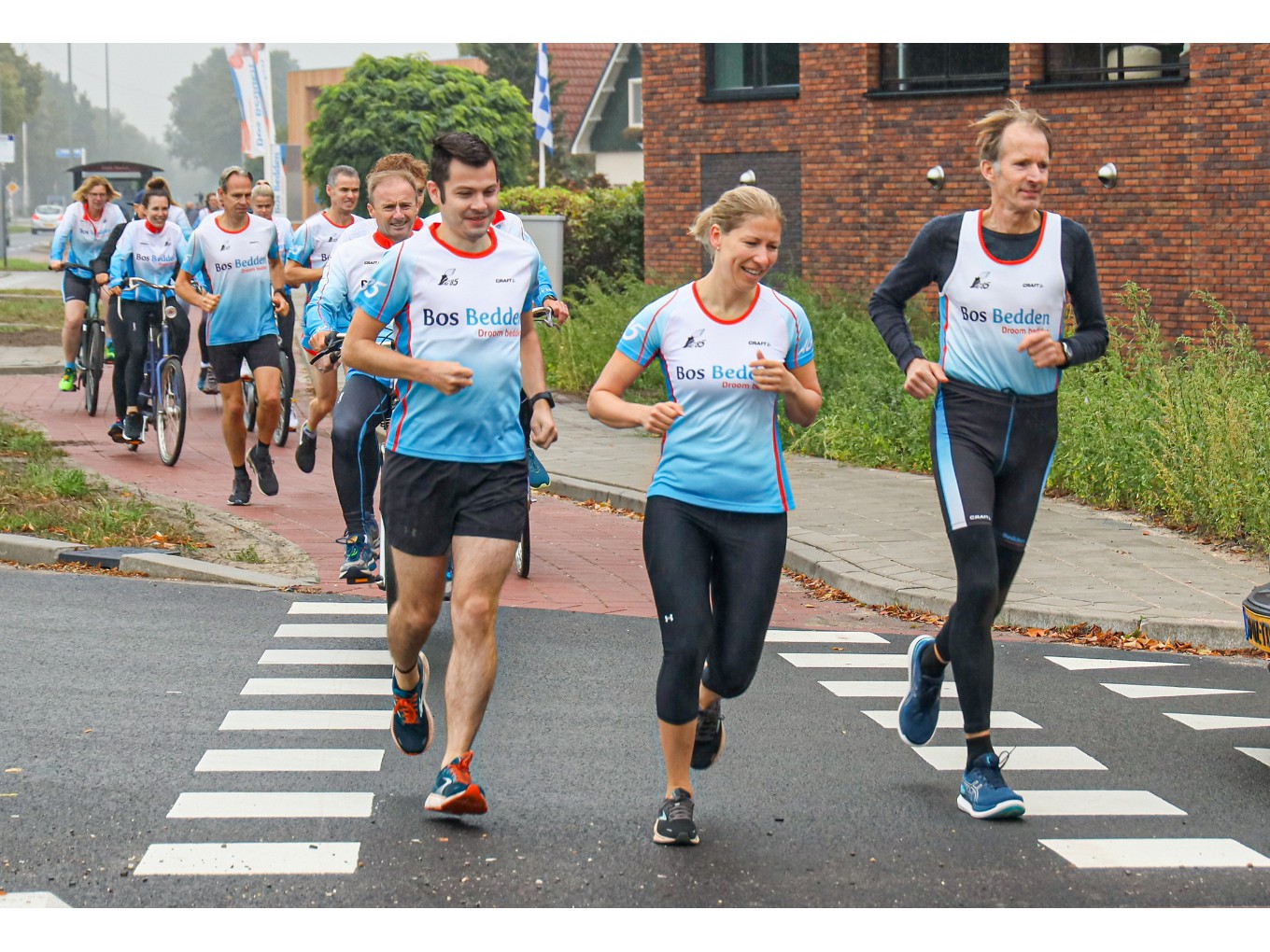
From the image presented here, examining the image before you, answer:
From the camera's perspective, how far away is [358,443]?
27.8ft

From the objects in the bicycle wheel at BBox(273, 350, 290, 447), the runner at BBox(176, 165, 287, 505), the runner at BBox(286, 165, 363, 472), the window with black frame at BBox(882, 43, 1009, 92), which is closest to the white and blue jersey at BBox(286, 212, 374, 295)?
the runner at BBox(286, 165, 363, 472)

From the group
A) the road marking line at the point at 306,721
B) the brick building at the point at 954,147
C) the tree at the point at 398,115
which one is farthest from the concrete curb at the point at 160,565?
the tree at the point at 398,115

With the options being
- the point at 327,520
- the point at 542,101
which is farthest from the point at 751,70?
the point at 327,520

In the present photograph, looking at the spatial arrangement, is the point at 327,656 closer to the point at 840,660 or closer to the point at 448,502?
the point at 840,660

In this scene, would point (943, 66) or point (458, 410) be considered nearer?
point (458, 410)

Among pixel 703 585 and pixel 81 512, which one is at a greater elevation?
pixel 703 585

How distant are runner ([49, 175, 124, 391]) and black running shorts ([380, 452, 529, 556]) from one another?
1145cm

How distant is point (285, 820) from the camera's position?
5.51 meters

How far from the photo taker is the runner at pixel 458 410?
18.1 feet

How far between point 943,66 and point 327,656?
14.5m

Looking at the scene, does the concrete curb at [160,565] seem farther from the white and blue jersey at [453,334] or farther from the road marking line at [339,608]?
the white and blue jersey at [453,334]

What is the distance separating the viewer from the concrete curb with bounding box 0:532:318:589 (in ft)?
32.1

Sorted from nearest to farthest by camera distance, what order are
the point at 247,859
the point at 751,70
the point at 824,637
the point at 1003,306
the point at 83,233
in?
the point at 247,859, the point at 1003,306, the point at 824,637, the point at 83,233, the point at 751,70

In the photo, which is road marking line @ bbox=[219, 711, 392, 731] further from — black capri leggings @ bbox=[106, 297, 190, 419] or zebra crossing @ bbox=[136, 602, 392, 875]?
black capri leggings @ bbox=[106, 297, 190, 419]
